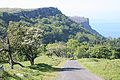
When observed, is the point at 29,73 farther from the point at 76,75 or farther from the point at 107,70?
the point at 107,70

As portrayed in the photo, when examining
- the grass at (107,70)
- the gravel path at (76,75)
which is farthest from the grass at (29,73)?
the grass at (107,70)

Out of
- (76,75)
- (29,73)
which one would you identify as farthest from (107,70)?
(29,73)

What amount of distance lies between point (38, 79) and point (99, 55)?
143m

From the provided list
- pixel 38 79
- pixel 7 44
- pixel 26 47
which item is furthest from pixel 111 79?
pixel 26 47

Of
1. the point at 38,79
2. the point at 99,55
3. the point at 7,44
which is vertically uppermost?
the point at 7,44

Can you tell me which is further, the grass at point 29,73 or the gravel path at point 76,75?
the gravel path at point 76,75

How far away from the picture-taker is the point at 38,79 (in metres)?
47.5

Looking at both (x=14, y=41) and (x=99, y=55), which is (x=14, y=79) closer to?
(x=14, y=41)

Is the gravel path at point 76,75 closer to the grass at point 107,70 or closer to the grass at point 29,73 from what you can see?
the grass at point 29,73

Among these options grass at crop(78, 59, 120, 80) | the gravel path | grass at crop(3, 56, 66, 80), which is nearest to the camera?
grass at crop(3, 56, 66, 80)

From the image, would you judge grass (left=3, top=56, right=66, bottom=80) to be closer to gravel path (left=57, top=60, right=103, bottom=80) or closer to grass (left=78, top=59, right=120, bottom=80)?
gravel path (left=57, top=60, right=103, bottom=80)

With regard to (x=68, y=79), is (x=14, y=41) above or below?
above

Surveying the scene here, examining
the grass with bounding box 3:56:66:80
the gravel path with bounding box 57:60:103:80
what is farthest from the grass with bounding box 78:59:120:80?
the grass with bounding box 3:56:66:80

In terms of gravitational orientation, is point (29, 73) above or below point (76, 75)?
above
